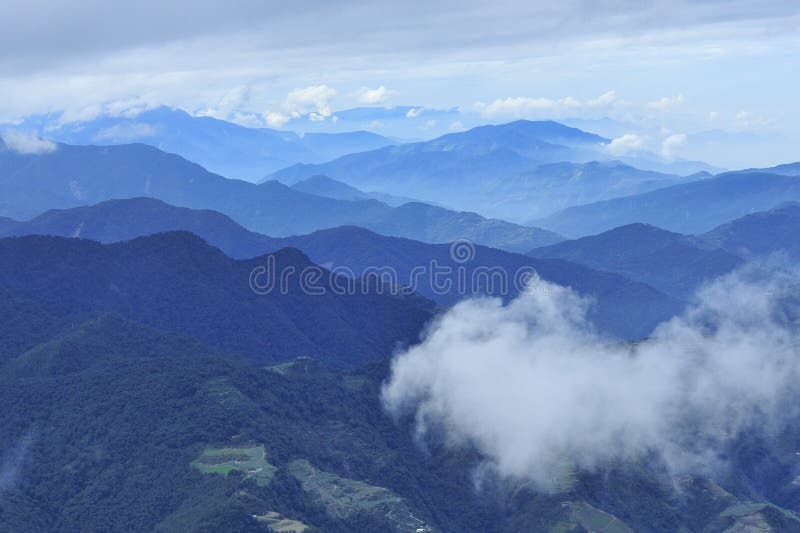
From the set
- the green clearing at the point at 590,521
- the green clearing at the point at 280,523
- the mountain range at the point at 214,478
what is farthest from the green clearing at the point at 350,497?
the green clearing at the point at 590,521

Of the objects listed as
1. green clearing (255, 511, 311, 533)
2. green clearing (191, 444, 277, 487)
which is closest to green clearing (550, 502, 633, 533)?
green clearing (255, 511, 311, 533)

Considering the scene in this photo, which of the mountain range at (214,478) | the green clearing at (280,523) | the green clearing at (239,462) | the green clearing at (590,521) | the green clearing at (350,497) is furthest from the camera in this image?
the green clearing at (590,521)

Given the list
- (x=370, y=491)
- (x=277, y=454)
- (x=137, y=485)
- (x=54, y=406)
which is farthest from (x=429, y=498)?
(x=54, y=406)

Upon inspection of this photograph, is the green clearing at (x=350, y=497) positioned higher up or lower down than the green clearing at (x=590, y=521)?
higher up

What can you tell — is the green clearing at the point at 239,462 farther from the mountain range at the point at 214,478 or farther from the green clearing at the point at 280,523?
the green clearing at the point at 280,523

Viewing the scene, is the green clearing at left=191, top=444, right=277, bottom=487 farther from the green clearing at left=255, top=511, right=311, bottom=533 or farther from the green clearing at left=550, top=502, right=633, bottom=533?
the green clearing at left=550, top=502, right=633, bottom=533

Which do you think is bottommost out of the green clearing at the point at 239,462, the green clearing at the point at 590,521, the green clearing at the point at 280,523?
the green clearing at the point at 590,521

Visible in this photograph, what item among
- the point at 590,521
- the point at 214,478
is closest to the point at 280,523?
the point at 214,478

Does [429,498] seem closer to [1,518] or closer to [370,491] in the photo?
[370,491]

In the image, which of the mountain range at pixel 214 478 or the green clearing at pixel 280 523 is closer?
the green clearing at pixel 280 523
